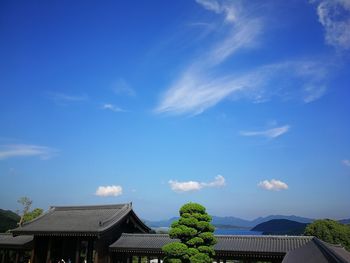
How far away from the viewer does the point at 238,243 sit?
23.9 meters

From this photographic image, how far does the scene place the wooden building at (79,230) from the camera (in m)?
26.3

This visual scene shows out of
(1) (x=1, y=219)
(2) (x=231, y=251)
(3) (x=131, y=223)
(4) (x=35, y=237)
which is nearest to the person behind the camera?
(2) (x=231, y=251)

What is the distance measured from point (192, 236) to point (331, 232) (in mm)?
44337

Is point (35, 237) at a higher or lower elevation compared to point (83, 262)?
higher

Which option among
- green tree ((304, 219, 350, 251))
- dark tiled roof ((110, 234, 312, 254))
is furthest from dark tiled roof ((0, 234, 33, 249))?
green tree ((304, 219, 350, 251))

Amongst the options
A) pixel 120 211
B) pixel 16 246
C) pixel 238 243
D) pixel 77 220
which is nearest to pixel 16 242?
pixel 16 246

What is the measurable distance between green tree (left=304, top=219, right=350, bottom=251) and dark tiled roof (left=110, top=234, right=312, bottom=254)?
3696 centimetres

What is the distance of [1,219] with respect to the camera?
270 ft

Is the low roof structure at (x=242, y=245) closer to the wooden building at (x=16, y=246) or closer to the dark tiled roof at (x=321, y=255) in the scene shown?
the dark tiled roof at (x=321, y=255)

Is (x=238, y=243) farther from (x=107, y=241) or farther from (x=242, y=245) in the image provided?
(x=107, y=241)

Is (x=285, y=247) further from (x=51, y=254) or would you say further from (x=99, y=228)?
(x=51, y=254)

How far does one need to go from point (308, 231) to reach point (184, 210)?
46627 mm

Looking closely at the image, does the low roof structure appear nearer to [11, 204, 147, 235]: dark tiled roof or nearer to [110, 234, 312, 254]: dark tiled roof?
[110, 234, 312, 254]: dark tiled roof

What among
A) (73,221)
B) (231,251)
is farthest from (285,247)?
(73,221)
